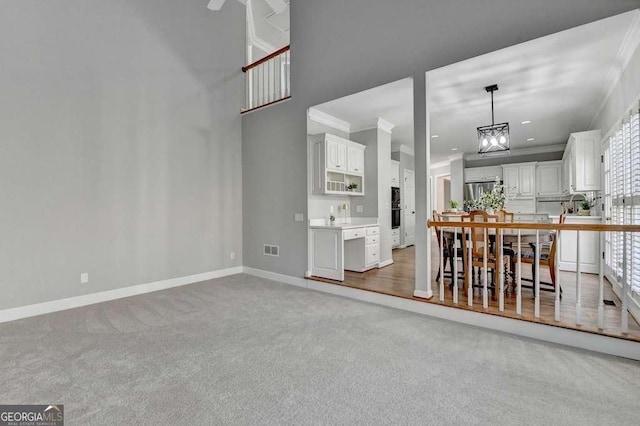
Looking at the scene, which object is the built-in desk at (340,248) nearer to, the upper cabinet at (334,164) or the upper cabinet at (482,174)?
the upper cabinet at (334,164)

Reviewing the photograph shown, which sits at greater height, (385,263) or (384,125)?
(384,125)

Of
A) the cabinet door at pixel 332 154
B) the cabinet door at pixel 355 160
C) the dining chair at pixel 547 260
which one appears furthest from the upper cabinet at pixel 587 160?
the cabinet door at pixel 332 154

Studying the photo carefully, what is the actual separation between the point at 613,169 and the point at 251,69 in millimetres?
6067

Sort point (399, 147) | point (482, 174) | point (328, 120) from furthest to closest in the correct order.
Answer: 1. point (482, 174)
2. point (399, 147)
3. point (328, 120)

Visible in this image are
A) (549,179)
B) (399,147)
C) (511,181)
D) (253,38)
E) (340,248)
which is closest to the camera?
(340,248)

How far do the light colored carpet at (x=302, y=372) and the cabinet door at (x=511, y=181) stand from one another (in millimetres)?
6686

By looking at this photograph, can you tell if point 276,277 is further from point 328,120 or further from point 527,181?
point 527,181

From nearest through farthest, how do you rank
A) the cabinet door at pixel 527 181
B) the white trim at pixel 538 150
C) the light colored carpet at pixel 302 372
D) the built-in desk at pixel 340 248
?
the light colored carpet at pixel 302 372
the built-in desk at pixel 340 248
the white trim at pixel 538 150
the cabinet door at pixel 527 181

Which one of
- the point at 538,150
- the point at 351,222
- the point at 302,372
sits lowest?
the point at 302,372

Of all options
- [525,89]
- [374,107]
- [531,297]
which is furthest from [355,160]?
[531,297]

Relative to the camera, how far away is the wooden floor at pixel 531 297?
2.84 m

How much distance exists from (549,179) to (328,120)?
21.4 ft

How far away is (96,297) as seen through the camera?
4.10 meters

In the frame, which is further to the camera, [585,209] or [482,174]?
[482,174]
